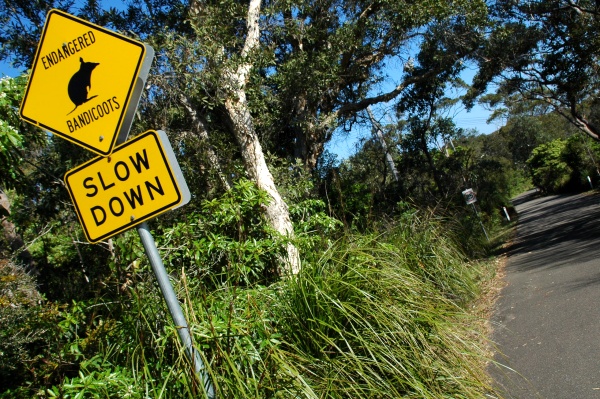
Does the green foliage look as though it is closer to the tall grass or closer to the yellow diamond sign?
the tall grass

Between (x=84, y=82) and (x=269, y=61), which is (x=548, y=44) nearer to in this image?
(x=269, y=61)

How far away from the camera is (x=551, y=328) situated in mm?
7285

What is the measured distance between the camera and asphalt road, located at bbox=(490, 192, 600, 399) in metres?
5.35

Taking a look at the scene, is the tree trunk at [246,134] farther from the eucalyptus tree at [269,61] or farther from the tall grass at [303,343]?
the tall grass at [303,343]

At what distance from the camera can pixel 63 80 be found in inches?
120

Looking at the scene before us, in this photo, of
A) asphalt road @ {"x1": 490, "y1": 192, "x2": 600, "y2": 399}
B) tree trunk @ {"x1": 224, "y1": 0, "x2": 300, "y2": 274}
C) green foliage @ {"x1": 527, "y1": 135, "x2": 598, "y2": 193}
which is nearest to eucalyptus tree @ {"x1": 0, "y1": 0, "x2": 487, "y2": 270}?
tree trunk @ {"x1": 224, "y1": 0, "x2": 300, "y2": 274}

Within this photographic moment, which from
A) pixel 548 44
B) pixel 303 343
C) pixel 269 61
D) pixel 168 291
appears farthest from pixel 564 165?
pixel 168 291

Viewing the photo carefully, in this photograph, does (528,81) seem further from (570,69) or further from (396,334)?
(396,334)

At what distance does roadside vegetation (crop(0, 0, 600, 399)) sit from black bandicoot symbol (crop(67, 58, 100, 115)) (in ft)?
4.01

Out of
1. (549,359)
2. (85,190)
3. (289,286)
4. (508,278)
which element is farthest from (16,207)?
(508,278)

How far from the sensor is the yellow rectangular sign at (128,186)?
2.79 metres

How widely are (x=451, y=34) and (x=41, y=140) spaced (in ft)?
42.4

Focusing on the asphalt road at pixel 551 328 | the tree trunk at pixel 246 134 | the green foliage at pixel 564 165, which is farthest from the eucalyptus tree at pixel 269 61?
the green foliage at pixel 564 165

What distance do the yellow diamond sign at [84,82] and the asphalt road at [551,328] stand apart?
3415mm
